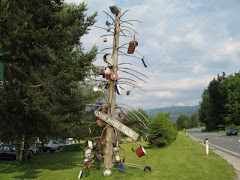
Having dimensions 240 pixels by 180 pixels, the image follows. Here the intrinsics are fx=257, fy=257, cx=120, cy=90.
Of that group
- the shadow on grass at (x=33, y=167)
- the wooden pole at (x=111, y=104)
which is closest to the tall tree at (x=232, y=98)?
the shadow on grass at (x=33, y=167)

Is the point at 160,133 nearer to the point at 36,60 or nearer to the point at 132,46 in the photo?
the point at 36,60

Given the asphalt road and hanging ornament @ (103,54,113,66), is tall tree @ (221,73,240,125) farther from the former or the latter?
hanging ornament @ (103,54,113,66)

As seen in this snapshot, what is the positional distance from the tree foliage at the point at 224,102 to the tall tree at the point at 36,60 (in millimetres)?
64182

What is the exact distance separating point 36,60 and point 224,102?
239ft

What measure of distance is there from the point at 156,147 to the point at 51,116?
488 inches

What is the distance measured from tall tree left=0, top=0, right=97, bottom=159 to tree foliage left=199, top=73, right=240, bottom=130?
211ft

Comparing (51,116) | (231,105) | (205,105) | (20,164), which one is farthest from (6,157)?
(205,105)

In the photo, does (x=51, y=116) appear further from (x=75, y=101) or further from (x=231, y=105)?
(x=231, y=105)

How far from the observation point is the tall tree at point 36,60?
9.81 meters

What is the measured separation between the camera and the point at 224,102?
75.4m

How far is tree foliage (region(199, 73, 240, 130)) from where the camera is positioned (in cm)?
6894

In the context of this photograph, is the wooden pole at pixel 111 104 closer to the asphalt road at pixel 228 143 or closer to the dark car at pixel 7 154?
the asphalt road at pixel 228 143

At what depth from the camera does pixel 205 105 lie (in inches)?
3666

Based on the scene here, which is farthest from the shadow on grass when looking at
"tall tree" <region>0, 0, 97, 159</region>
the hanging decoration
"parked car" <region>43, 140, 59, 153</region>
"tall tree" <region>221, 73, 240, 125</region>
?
"tall tree" <region>221, 73, 240, 125</region>
